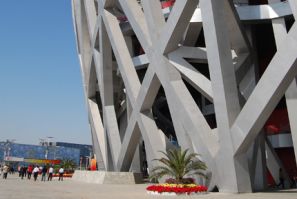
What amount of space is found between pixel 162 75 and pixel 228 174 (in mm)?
6340

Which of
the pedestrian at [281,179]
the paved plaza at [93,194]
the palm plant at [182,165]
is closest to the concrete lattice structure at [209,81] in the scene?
the palm plant at [182,165]

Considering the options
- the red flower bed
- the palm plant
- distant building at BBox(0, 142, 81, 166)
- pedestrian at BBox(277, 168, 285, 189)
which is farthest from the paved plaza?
distant building at BBox(0, 142, 81, 166)

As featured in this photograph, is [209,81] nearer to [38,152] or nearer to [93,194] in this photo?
[93,194]

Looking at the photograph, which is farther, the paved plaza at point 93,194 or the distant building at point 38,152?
the distant building at point 38,152

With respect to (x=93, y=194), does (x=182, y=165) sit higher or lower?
higher

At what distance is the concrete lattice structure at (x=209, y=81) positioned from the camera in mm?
13461

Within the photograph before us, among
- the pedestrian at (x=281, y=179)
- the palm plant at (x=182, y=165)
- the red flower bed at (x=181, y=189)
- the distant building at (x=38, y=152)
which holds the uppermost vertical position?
the palm plant at (x=182, y=165)

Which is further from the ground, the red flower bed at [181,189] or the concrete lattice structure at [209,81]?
the concrete lattice structure at [209,81]

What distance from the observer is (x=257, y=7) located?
19891 millimetres

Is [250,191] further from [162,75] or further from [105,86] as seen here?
[105,86]

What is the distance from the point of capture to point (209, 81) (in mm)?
17391

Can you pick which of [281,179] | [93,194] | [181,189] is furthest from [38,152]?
[181,189]

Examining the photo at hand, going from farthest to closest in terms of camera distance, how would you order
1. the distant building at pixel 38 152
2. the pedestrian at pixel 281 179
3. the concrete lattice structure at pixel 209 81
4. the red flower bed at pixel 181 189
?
1. the distant building at pixel 38 152
2. the pedestrian at pixel 281 179
3. the red flower bed at pixel 181 189
4. the concrete lattice structure at pixel 209 81

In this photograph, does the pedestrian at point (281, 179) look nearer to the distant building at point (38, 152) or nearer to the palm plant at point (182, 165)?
the palm plant at point (182, 165)
